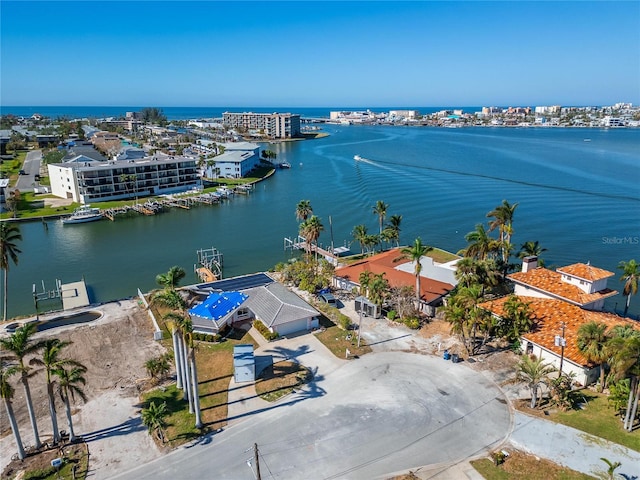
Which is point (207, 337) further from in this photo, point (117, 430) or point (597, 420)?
point (597, 420)

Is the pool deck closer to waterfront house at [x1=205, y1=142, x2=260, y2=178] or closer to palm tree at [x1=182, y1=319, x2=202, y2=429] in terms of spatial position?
palm tree at [x1=182, y1=319, x2=202, y2=429]

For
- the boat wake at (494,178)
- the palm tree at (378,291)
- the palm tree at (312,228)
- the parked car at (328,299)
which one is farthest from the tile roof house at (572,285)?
the boat wake at (494,178)

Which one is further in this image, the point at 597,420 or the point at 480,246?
the point at 480,246

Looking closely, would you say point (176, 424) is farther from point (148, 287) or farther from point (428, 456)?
point (148, 287)

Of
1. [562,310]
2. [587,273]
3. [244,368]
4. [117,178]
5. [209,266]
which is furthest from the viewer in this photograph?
[117,178]

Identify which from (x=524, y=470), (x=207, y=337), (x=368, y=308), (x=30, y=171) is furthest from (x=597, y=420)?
(x=30, y=171)

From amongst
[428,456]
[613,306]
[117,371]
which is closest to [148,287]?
[117,371]

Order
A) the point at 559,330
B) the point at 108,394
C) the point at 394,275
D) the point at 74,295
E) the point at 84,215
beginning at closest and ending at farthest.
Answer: the point at 108,394
the point at 559,330
the point at 394,275
the point at 74,295
the point at 84,215

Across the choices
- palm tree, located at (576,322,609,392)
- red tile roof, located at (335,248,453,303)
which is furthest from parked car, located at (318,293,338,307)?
palm tree, located at (576,322,609,392)
